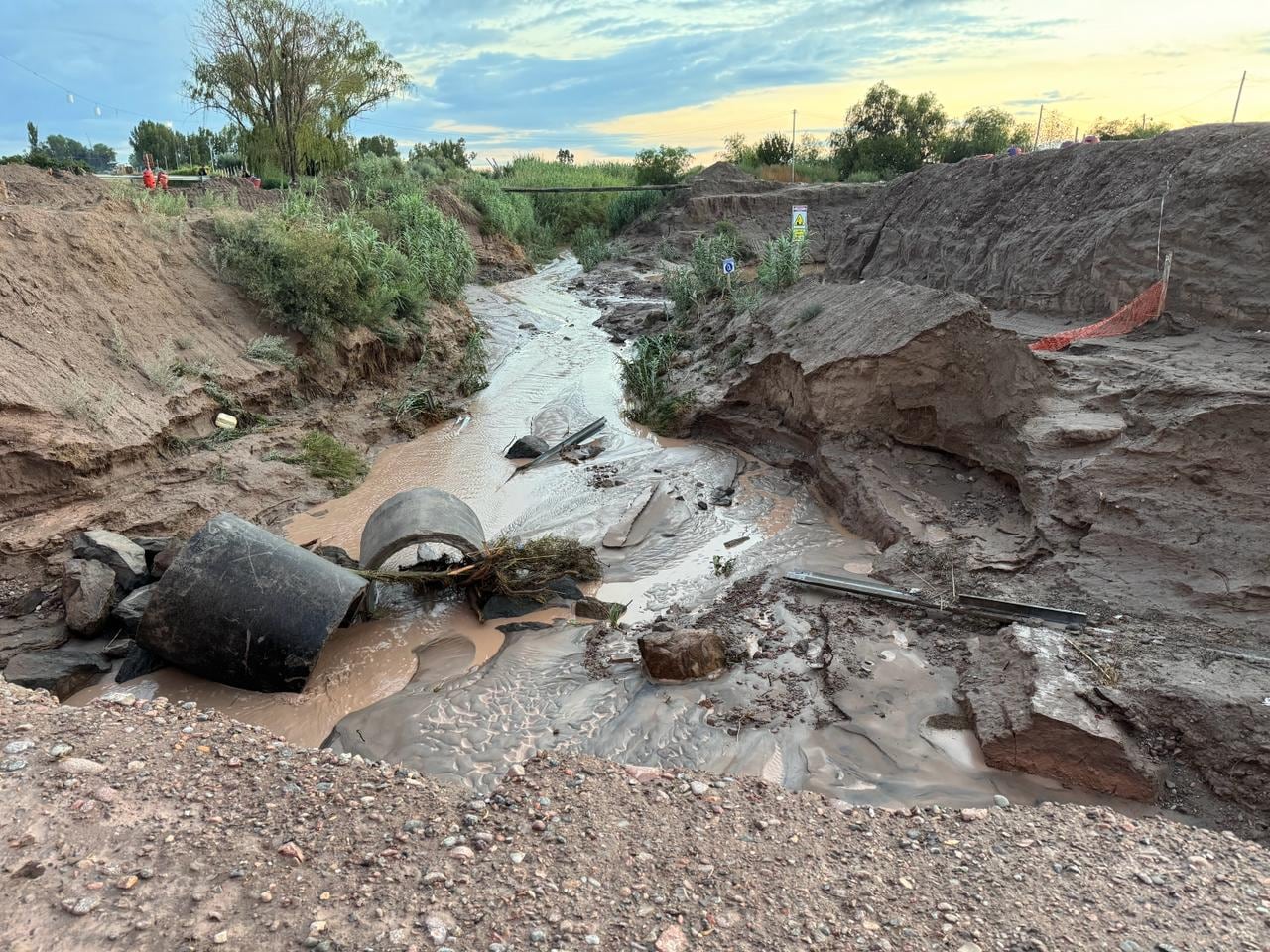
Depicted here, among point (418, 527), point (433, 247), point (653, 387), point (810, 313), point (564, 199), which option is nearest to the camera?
point (418, 527)

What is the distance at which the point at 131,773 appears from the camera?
351 cm

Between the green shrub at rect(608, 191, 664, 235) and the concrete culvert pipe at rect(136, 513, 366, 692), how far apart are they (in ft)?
94.1

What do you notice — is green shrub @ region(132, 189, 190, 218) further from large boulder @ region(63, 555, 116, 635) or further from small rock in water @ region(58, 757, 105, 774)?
small rock in water @ region(58, 757, 105, 774)

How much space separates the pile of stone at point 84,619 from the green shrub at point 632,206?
2800cm

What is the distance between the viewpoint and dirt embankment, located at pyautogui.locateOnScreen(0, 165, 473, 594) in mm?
6633

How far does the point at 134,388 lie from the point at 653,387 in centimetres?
656

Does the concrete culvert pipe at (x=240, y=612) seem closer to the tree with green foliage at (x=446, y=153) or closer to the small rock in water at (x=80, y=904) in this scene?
the small rock in water at (x=80, y=904)

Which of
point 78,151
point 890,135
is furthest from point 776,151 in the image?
point 78,151

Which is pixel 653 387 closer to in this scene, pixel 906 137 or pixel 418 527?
pixel 418 527

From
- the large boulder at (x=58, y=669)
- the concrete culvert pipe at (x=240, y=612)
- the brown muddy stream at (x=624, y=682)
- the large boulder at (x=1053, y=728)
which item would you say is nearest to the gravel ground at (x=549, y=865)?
the large boulder at (x=1053, y=728)

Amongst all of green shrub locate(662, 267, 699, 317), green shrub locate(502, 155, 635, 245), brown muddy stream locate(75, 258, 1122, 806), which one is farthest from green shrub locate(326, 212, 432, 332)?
green shrub locate(502, 155, 635, 245)

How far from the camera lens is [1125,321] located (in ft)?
30.2

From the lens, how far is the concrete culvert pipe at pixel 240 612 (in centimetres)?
486

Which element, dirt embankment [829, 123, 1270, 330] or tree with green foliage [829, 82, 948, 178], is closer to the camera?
dirt embankment [829, 123, 1270, 330]
